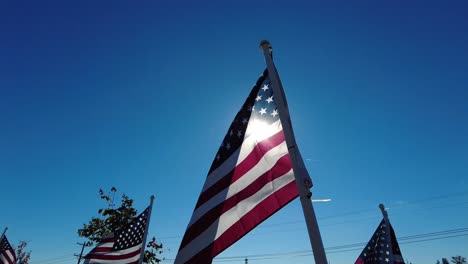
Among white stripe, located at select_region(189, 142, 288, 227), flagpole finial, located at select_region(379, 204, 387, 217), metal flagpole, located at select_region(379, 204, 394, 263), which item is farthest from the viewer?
flagpole finial, located at select_region(379, 204, 387, 217)

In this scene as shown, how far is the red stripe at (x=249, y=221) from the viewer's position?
409 cm

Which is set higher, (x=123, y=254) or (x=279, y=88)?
(x=279, y=88)

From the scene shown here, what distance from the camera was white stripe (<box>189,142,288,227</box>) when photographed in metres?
4.47

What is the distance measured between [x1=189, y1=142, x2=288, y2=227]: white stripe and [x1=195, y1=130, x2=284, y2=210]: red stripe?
6cm

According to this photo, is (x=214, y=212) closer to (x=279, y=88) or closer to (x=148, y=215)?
(x=279, y=88)

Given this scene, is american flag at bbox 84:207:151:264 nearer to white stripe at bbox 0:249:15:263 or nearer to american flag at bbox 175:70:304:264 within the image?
american flag at bbox 175:70:304:264

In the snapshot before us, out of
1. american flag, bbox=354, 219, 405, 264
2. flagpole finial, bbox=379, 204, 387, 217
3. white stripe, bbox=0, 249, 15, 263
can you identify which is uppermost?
white stripe, bbox=0, 249, 15, 263

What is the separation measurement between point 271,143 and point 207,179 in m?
1.32

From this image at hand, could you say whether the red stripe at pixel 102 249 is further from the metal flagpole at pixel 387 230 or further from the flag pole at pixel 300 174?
the flag pole at pixel 300 174

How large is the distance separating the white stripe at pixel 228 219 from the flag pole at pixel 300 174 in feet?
1.29

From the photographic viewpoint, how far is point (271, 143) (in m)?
4.64

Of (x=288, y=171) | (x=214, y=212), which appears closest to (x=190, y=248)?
(x=214, y=212)

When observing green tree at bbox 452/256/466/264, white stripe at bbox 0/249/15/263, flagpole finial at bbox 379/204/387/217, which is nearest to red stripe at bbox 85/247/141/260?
flagpole finial at bbox 379/204/387/217

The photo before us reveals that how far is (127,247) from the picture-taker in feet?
38.2
